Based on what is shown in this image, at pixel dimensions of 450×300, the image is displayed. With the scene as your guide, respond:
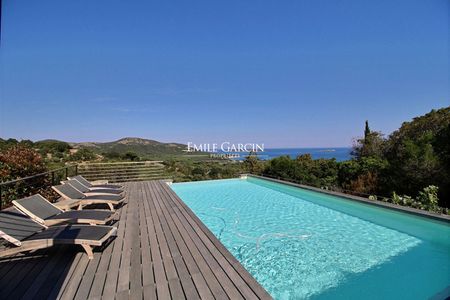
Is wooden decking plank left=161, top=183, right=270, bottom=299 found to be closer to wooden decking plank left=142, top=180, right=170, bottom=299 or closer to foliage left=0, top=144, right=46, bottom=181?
wooden decking plank left=142, top=180, right=170, bottom=299

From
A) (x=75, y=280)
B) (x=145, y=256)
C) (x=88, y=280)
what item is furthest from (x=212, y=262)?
(x=75, y=280)

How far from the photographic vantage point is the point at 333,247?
4105 mm

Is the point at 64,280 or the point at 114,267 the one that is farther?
the point at 114,267

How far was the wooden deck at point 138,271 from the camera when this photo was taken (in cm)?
193

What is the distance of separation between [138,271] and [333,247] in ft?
10.8

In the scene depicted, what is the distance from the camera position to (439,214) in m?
4.57

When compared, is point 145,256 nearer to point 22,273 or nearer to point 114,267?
point 114,267

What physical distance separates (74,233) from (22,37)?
6784 millimetres

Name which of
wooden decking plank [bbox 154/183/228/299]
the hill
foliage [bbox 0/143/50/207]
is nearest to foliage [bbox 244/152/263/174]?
foliage [bbox 0/143/50/207]

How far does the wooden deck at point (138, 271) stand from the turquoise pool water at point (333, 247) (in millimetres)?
1035

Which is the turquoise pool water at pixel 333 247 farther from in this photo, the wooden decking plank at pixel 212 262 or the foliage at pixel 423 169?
the foliage at pixel 423 169

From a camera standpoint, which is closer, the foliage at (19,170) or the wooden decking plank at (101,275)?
the wooden decking plank at (101,275)

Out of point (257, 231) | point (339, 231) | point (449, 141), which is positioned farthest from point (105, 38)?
point (449, 141)

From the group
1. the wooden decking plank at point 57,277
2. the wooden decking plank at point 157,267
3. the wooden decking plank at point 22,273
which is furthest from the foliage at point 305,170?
the wooden decking plank at point 22,273
